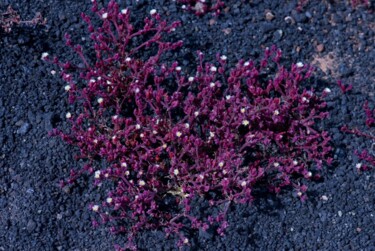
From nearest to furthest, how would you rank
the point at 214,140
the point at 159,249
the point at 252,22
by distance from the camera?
the point at 159,249, the point at 214,140, the point at 252,22

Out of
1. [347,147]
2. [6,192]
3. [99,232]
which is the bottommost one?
[347,147]

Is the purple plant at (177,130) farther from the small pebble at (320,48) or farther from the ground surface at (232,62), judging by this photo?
the small pebble at (320,48)

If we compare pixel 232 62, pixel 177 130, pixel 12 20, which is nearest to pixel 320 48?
pixel 232 62

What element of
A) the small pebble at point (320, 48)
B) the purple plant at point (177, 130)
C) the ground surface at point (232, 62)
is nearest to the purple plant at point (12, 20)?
the ground surface at point (232, 62)

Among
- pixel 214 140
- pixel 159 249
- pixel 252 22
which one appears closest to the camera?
pixel 159 249

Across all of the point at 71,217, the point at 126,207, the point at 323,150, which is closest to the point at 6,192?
the point at 71,217

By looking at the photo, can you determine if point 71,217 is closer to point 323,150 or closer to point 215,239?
point 215,239
